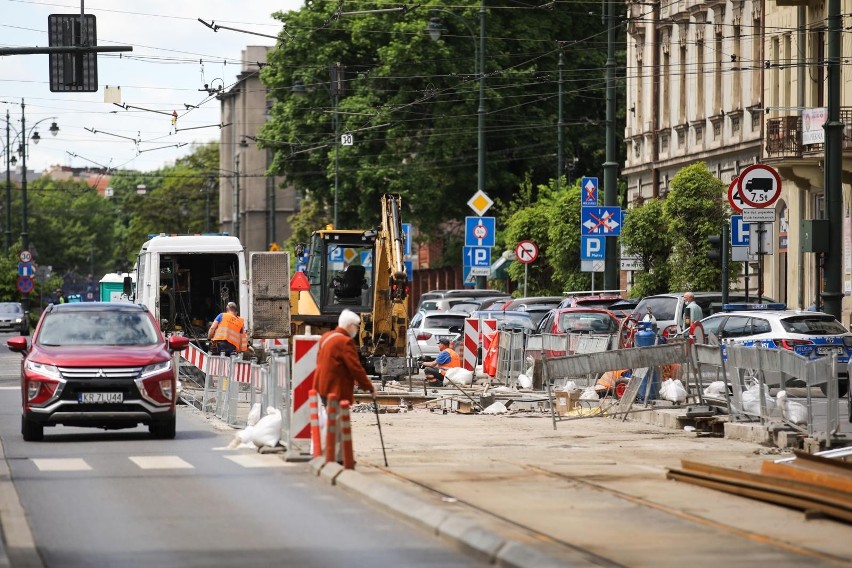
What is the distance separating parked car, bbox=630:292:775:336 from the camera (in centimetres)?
3638

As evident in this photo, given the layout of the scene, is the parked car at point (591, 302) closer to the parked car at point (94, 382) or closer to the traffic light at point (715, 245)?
the traffic light at point (715, 245)

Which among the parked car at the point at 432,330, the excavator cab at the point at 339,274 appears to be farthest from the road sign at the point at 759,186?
the parked car at the point at 432,330

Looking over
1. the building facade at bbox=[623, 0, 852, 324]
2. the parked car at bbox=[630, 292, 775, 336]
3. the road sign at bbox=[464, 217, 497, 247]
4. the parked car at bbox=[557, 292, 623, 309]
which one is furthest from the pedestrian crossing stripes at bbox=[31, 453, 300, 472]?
the road sign at bbox=[464, 217, 497, 247]

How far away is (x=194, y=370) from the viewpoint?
34.3 metres

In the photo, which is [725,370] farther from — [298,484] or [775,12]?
[775,12]

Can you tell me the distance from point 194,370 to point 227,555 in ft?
74.7

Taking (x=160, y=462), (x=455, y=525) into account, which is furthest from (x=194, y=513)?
(x=160, y=462)

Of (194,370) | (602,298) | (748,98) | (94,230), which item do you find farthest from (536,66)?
(94,230)

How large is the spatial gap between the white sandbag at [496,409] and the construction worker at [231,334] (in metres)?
7.32

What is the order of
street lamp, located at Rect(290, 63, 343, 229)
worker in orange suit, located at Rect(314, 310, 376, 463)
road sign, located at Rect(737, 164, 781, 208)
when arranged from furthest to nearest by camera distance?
street lamp, located at Rect(290, 63, 343, 229)
road sign, located at Rect(737, 164, 781, 208)
worker in orange suit, located at Rect(314, 310, 376, 463)

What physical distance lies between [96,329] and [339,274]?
16238mm

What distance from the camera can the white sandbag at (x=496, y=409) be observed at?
2736 cm

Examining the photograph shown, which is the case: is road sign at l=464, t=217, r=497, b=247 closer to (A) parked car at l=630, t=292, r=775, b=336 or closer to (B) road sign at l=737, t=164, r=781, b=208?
(A) parked car at l=630, t=292, r=775, b=336

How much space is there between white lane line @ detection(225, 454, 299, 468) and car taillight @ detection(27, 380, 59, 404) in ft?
9.28
